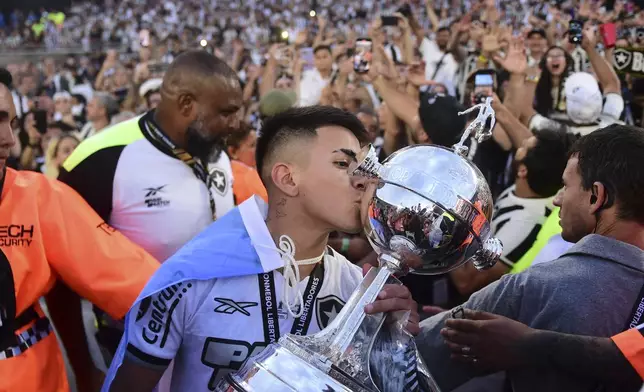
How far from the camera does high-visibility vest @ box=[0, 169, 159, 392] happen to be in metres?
2.00

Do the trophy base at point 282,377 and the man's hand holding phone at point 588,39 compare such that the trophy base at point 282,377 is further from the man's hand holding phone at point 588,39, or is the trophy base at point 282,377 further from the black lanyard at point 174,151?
the man's hand holding phone at point 588,39

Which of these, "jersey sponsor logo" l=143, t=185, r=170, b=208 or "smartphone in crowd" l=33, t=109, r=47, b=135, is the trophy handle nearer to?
"jersey sponsor logo" l=143, t=185, r=170, b=208

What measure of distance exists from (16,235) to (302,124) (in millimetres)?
893

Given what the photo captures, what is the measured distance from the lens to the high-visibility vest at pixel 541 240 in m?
2.88

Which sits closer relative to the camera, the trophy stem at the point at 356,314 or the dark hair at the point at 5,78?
the trophy stem at the point at 356,314

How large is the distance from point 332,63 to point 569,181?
6062 mm

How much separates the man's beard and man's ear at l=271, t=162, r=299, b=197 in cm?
125

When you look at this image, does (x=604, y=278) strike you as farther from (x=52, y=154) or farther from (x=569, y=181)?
(x=52, y=154)

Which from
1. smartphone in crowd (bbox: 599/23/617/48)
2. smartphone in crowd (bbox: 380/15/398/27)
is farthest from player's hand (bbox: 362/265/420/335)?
smartphone in crowd (bbox: 380/15/398/27)

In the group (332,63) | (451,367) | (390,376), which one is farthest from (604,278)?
(332,63)

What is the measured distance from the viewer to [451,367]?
182cm

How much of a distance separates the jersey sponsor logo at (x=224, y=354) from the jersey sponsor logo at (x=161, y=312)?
0.35 ft

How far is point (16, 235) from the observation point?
6.60 ft

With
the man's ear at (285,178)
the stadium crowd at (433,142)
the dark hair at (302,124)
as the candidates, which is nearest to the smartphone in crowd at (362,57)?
the stadium crowd at (433,142)
